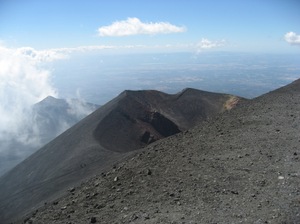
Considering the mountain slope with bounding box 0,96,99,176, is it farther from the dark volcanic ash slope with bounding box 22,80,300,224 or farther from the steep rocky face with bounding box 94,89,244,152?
the dark volcanic ash slope with bounding box 22,80,300,224

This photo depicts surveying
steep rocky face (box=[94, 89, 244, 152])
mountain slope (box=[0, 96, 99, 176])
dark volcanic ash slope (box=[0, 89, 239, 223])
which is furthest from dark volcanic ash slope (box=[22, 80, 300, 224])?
mountain slope (box=[0, 96, 99, 176])

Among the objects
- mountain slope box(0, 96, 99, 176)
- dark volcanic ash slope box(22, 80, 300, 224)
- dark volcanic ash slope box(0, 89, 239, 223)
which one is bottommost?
mountain slope box(0, 96, 99, 176)

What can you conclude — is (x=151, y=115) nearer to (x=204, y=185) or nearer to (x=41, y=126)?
(x=204, y=185)

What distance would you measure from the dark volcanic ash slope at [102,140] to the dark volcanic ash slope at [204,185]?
8297 mm

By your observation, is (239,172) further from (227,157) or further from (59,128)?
(59,128)

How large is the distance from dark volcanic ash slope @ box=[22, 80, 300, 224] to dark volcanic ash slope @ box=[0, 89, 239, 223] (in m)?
8.30

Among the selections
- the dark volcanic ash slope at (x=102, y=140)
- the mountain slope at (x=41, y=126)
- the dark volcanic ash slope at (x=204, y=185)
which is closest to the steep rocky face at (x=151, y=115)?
the dark volcanic ash slope at (x=102, y=140)

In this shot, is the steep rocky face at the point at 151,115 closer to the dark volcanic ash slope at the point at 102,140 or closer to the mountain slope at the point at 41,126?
the dark volcanic ash slope at the point at 102,140

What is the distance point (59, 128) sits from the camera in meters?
120

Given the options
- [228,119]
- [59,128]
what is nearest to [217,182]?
[228,119]

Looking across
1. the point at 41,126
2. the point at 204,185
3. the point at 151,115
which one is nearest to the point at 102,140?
the point at 151,115

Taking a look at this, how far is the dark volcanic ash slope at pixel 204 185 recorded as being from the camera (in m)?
8.34

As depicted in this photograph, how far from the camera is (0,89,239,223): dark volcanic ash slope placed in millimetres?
22406

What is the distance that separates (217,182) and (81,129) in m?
26.6
